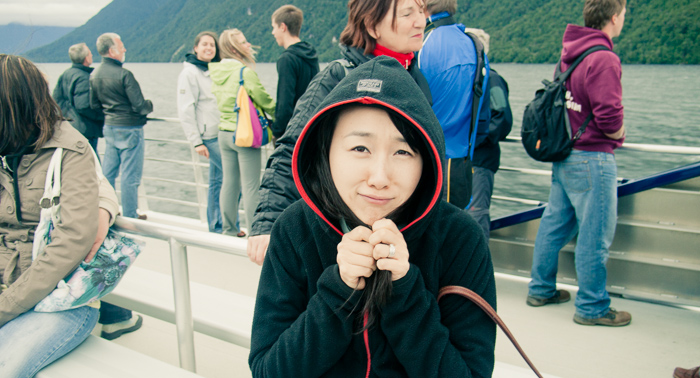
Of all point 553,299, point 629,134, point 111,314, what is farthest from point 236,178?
point 629,134

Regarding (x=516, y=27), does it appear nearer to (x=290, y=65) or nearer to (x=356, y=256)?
(x=290, y=65)

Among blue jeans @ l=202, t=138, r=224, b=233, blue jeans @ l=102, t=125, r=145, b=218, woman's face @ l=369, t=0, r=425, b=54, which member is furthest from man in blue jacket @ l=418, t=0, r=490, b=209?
blue jeans @ l=102, t=125, r=145, b=218

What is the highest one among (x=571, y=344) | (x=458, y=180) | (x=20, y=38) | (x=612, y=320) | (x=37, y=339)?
(x=20, y=38)

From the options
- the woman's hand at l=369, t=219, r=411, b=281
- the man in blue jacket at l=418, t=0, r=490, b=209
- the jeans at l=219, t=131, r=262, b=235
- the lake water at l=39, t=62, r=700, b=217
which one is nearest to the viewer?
the woman's hand at l=369, t=219, r=411, b=281

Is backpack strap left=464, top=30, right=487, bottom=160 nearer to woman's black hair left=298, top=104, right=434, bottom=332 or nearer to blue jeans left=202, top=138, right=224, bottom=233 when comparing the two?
woman's black hair left=298, top=104, right=434, bottom=332

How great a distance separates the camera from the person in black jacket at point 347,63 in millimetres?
1369

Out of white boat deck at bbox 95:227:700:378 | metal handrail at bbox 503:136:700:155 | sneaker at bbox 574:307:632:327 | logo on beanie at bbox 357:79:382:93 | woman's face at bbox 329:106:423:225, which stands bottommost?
white boat deck at bbox 95:227:700:378

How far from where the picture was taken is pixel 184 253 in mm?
1548

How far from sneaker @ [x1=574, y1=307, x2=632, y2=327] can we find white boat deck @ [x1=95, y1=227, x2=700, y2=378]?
0.03 metres

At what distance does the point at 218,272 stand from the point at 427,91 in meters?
2.62

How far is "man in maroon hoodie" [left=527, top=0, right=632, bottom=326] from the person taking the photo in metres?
2.38

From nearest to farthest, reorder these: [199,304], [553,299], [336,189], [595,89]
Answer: [336,189], [199,304], [595,89], [553,299]

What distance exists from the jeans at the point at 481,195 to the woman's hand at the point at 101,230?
2265 mm

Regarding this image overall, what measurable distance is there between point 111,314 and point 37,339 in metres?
1.05
